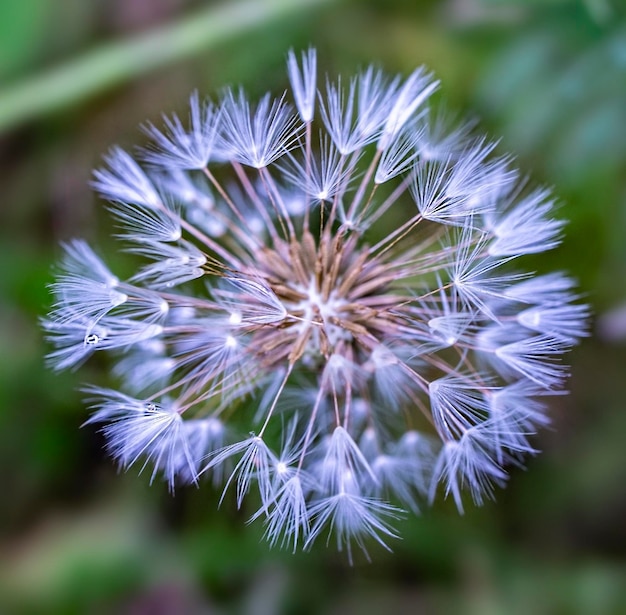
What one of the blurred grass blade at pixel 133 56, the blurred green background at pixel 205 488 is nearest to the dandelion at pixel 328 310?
the blurred green background at pixel 205 488

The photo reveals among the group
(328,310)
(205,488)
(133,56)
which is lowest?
(205,488)

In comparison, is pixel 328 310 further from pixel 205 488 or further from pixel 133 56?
pixel 133 56

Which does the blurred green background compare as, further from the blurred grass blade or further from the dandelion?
the dandelion

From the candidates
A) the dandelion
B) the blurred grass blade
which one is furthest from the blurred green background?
the dandelion

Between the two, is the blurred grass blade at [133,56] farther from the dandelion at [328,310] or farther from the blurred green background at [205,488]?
the dandelion at [328,310]

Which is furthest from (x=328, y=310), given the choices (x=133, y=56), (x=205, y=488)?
(x=133, y=56)

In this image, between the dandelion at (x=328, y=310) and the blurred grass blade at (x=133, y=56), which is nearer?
the dandelion at (x=328, y=310)

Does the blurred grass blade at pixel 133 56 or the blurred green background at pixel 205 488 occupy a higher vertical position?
the blurred grass blade at pixel 133 56

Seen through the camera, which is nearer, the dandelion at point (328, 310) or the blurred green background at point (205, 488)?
the dandelion at point (328, 310)
